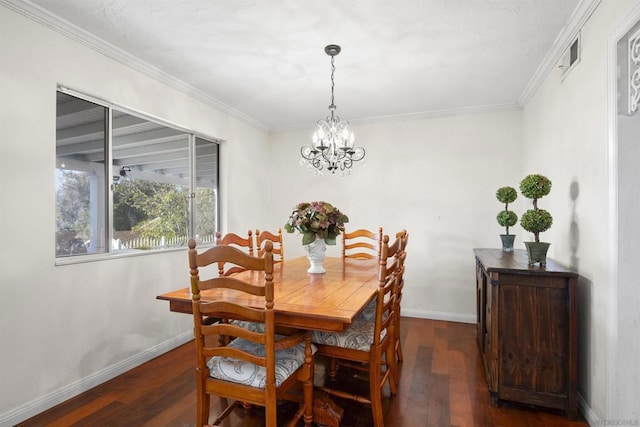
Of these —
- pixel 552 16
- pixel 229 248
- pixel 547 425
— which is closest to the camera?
pixel 229 248

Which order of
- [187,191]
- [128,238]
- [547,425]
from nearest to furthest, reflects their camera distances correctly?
[547,425] < [128,238] < [187,191]

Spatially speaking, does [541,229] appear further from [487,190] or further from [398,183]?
[398,183]

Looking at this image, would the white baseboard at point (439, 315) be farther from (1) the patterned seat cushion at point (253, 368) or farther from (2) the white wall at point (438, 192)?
(1) the patterned seat cushion at point (253, 368)

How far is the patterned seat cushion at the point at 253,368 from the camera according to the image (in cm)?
153

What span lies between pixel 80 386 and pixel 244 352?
1.60 m

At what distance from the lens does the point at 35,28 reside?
204 cm

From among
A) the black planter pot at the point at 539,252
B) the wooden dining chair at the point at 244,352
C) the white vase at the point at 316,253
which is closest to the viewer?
the wooden dining chair at the point at 244,352

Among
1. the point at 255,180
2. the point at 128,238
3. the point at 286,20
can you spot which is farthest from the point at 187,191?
the point at 286,20

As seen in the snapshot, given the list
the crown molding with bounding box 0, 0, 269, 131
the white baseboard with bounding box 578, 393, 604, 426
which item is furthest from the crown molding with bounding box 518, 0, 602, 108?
the crown molding with bounding box 0, 0, 269, 131

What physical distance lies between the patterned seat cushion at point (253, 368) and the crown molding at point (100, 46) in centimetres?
229

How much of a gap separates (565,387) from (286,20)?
9.33ft

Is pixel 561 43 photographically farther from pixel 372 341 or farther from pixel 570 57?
pixel 372 341

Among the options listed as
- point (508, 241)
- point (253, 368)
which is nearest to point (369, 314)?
point (253, 368)

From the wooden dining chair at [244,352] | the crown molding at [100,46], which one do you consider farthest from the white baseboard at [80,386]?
the crown molding at [100,46]
